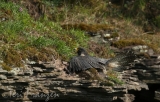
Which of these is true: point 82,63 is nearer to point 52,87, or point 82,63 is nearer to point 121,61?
point 52,87

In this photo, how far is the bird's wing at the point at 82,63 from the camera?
23.5 feet

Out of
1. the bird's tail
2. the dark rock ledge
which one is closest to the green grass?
the dark rock ledge

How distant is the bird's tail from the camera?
7.88 metres

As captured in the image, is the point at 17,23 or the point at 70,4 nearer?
the point at 17,23

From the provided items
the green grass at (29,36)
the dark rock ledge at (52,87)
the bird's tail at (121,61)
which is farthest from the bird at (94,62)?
the green grass at (29,36)

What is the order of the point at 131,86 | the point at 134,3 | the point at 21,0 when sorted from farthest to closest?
the point at 134,3 < the point at 21,0 < the point at 131,86

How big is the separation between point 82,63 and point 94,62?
0.28 m

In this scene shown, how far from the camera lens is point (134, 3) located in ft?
39.5

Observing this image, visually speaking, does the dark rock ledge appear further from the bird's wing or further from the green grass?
the green grass

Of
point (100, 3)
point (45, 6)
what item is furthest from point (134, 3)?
point (45, 6)

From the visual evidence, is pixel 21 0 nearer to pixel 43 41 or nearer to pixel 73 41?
pixel 73 41

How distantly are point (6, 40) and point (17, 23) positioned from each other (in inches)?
34.3

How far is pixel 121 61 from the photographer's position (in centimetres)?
810

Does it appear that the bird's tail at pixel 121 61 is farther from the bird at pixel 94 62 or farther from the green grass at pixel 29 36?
the green grass at pixel 29 36
